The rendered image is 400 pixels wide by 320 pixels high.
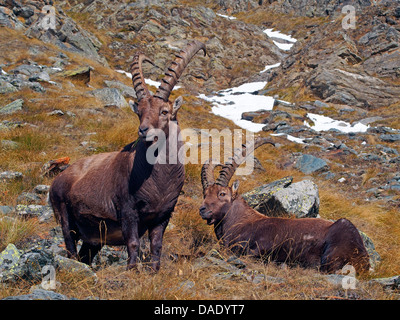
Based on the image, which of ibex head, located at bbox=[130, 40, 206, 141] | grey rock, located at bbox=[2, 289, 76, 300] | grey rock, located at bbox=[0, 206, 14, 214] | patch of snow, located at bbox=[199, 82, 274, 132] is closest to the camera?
grey rock, located at bbox=[2, 289, 76, 300]

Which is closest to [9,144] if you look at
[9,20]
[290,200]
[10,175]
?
[10,175]

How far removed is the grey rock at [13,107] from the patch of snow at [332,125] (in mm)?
18521

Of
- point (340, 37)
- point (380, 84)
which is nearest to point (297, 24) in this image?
point (340, 37)

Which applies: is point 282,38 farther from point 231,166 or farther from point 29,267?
point 29,267

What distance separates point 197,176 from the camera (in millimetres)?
10727

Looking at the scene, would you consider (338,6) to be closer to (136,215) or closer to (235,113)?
(235,113)

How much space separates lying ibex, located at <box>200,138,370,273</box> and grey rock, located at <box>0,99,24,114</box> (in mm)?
9460

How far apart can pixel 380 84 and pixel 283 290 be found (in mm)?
35047

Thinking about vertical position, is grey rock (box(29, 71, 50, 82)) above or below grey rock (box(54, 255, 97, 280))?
above

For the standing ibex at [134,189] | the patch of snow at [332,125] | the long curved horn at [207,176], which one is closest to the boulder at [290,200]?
the long curved horn at [207,176]

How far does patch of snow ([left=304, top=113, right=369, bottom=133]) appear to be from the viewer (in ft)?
82.7

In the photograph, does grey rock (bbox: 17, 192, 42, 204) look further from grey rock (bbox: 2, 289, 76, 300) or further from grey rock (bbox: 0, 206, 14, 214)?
grey rock (bbox: 2, 289, 76, 300)
